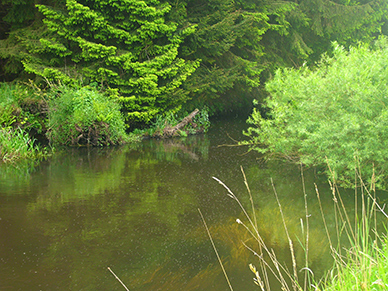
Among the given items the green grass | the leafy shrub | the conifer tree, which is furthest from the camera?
the conifer tree

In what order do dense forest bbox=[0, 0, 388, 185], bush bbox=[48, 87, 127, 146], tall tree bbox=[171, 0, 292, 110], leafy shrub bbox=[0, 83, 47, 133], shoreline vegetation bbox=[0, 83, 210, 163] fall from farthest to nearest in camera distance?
1. tall tree bbox=[171, 0, 292, 110]
2. dense forest bbox=[0, 0, 388, 185]
3. bush bbox=[48, 87, 127, 146]
4. shoreline vegetation bbox=[0, 83, 210, 163]
5. leafy shrub bbox=[0, 83, 47, 133]

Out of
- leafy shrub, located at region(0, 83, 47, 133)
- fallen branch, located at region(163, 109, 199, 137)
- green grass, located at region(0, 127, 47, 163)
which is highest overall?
leafy shrub, located at region(0, 83, 47, 133)

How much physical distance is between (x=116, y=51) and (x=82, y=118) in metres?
2.46

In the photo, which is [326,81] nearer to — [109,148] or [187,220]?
[187,220]

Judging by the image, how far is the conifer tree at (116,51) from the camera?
37.8 ft

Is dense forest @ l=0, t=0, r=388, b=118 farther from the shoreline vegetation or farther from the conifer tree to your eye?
the shoreline vegetation

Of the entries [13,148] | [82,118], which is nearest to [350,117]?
[82,118]

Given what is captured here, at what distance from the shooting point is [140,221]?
6.13 metres

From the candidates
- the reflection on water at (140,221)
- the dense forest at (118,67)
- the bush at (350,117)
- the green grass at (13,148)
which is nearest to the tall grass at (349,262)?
the reflection on water at (140,221)

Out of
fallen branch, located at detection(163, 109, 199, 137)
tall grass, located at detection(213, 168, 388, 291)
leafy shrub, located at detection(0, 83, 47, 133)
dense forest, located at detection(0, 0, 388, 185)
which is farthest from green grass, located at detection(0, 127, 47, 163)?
tall grass, located at detection(213, 168, 388, 291)

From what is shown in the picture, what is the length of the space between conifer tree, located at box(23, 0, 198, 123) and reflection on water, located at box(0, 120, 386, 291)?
2785 millimetres

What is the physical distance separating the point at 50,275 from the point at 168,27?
953 centimetres

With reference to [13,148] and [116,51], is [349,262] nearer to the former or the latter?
[13,148]

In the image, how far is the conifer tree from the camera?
11523 millimetres
